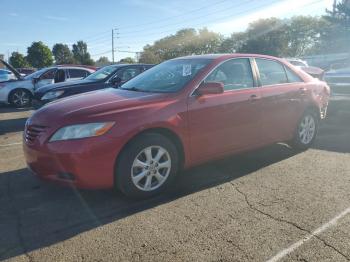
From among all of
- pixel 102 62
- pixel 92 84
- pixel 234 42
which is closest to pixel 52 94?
pixel 92 84

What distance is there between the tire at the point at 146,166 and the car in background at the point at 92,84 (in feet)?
15.8

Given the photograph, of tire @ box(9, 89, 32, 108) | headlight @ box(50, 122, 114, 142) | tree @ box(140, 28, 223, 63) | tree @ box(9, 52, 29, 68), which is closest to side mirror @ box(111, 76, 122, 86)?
headlight @ box(50, 122, 114, 142)

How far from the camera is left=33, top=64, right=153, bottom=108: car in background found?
941 cm

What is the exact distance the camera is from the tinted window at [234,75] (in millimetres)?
4906

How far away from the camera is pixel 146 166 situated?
4148mm

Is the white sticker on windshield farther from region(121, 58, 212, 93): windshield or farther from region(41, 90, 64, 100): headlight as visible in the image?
region(41, 90, 64, 100): headlight

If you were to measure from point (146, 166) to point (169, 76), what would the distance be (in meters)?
1.45

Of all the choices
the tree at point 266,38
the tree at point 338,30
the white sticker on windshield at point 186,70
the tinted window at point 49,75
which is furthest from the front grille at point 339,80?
the tree at point 266,38

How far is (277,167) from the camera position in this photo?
532 cm

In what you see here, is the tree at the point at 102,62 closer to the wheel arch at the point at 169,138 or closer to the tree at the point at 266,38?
the tree at the point at 266,38

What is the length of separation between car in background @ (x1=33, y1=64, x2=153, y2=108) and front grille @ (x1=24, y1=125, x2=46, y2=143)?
181 inches

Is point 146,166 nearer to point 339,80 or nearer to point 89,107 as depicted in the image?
point 89,107

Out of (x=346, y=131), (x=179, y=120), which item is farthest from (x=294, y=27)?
(x=179, y=120)

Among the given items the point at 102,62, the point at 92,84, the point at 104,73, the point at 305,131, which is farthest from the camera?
the point at 102,62
